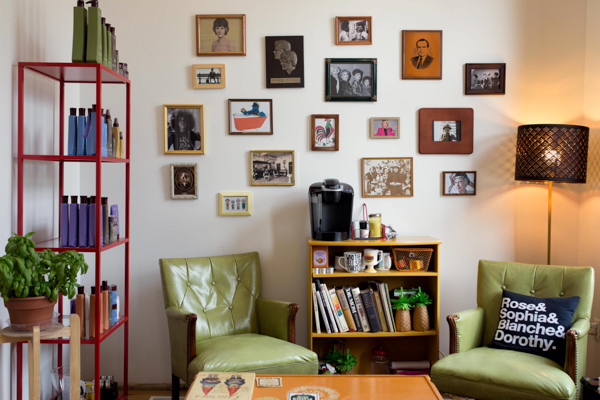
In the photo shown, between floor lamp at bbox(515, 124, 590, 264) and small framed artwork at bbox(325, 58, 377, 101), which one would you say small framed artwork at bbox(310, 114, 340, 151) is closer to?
small framed artwork at bbox(325, 58, 377, 101)

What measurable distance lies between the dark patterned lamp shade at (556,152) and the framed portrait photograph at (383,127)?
2.60 feet

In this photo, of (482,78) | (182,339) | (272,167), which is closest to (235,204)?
(272,167)

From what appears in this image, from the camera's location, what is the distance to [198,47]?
331cm

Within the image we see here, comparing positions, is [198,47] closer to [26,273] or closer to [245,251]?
[245,251]

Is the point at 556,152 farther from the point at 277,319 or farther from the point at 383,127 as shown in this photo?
the point at 277,319

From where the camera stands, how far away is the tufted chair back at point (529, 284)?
2.80 m

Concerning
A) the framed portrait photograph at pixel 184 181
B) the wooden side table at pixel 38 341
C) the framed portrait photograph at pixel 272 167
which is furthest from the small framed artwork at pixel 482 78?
the wooden side table at pixel 38 341

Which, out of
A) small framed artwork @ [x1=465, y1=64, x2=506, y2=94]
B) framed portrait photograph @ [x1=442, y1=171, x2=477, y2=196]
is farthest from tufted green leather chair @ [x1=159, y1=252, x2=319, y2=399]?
small framed artwork @ [x1=465, y1=64, x2=506, y2=94]

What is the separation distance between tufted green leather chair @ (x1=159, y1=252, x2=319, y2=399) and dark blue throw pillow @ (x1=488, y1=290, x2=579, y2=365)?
1056 mm

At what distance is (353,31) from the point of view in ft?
11.0

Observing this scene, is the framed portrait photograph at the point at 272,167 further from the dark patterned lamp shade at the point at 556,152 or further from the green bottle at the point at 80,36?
the dark patterned lamp shade at the point at 556,152

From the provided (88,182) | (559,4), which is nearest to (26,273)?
(88,182)

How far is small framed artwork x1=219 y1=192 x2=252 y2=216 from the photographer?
335cm

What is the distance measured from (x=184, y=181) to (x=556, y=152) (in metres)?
2.29
